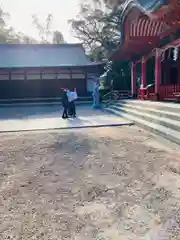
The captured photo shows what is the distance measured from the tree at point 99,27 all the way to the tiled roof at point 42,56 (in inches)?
236

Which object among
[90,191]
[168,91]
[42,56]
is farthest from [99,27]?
[90,191]

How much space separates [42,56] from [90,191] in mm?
23127

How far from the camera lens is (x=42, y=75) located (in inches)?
921

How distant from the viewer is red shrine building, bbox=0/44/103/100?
2286 cm

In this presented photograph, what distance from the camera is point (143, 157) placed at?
5.10 metres

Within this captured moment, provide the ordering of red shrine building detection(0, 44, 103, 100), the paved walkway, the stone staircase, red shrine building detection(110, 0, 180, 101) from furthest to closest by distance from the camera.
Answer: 1. red shrine building detection(0, 44, 103, 100)
2. red shrine building detection(110, 0, 180, 101)
3. the paved walkway
4. the stone staircase

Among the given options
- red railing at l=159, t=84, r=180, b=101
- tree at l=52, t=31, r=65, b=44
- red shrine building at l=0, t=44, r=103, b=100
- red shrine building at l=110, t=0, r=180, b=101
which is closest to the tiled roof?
red shrine building at l=0, t=44, r=103, b=100

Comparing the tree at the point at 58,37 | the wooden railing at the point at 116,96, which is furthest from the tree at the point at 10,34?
the wooden railing at the point at 116,96

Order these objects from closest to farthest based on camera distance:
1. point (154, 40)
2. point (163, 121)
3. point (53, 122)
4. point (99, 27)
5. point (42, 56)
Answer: point (163, 121), point (53, 122), point (154, 40), point (42, 56), point (99, 27)

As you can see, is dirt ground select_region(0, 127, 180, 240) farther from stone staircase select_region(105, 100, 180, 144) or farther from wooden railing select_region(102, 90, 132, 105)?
wooden railing select_region(102, 90, 132, 105)

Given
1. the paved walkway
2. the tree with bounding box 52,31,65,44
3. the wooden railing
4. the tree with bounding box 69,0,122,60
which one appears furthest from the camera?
the tree with bounding box 52,31,65,44

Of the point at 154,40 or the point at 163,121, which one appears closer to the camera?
the point at 163,121

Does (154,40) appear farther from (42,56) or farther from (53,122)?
(42,56)

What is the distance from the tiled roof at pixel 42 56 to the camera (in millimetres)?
23456
